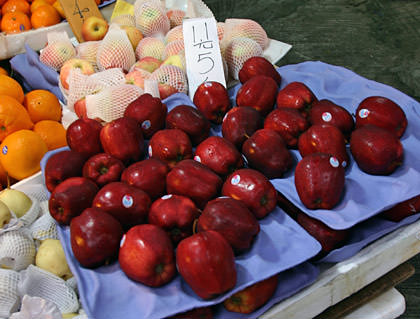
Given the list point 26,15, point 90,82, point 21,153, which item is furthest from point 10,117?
point 26,15

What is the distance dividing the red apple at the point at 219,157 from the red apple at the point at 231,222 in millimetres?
190

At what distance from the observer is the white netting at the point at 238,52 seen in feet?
6.12

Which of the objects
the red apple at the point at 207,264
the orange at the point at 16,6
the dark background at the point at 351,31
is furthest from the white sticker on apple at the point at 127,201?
the dark background at the point at 351,31

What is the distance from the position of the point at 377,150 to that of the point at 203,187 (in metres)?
0.49

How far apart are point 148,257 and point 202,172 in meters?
0.30

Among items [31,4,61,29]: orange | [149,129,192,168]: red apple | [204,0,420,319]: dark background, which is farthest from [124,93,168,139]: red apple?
[204,0,420,319]: dark background

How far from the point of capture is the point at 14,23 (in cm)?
248

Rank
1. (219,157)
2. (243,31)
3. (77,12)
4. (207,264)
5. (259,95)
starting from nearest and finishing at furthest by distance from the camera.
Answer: (207,264) < (219,157) < (259,95) < (243,31) < (77,12)

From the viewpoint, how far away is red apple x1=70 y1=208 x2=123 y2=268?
3.34 ft

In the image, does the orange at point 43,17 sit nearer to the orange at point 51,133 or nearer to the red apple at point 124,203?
the orange at point 51,133

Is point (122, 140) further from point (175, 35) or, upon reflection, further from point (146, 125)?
point (175, 35)

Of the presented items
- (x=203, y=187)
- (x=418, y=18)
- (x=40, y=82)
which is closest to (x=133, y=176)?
(x=203, y=187)

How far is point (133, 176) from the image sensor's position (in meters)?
1.18

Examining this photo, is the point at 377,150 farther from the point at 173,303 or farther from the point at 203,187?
the point at 173,303
